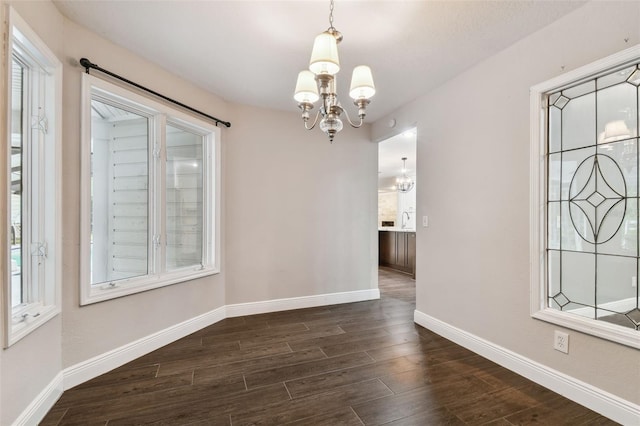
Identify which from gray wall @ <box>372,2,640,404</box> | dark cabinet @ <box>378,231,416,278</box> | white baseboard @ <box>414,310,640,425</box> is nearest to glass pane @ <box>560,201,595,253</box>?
gray wall @ <box>372,2,640,404</box>

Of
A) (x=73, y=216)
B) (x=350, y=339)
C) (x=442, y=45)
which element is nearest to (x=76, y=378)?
(x=73, y=216)

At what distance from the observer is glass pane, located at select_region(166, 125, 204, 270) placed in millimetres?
2965

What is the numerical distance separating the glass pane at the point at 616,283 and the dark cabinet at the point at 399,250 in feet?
13.2

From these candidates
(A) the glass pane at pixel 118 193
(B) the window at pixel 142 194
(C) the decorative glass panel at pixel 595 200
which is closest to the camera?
(C) the decorative glass panel at pixel 595 200

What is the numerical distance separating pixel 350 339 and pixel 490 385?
4.01 ft

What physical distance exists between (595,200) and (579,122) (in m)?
0.55

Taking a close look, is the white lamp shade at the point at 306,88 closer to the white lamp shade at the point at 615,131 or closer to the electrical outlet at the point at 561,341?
the white lamp shade at the point at 615,131

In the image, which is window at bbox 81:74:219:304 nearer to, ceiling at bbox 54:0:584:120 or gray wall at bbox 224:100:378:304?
gray wall at bbox 224:100:378:304

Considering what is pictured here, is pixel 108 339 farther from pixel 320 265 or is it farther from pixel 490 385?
pixel 490 385

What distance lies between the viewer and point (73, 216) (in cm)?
207

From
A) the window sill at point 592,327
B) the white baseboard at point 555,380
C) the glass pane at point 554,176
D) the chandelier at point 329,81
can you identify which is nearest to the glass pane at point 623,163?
Result: the glass pane at point 554,176

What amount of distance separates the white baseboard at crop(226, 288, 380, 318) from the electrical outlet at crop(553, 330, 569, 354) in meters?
2.46

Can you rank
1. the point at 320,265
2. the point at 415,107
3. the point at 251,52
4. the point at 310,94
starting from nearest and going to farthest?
1. the point at 310,94
2. the point at 251,52
3. the point at 415,107
4. the point at 320,265

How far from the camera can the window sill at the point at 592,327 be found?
5.41 feet
